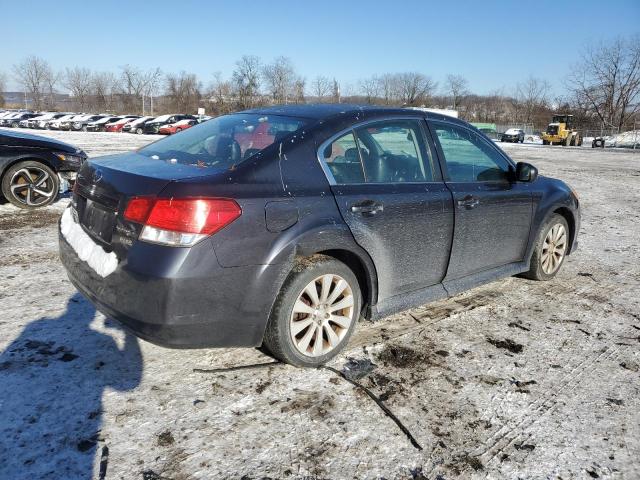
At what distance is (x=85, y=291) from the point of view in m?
2.90

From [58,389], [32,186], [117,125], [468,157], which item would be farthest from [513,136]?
[58,389]

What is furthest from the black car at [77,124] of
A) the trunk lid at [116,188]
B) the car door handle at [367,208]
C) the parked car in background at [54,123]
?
the car door handle at [367,208]

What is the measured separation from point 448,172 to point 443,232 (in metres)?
0.48

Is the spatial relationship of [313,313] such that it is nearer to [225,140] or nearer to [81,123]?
[225,140]

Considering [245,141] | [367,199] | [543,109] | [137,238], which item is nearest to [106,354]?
[137,238]

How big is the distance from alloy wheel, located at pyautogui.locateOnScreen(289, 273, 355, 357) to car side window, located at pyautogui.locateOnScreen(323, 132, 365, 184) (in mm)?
621

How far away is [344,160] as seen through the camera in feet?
10.2

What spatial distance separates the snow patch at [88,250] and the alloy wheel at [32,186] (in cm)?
468

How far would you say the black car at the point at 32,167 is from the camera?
705cm

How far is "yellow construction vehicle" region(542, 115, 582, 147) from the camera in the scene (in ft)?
144

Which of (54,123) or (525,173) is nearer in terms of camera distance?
(525,173)

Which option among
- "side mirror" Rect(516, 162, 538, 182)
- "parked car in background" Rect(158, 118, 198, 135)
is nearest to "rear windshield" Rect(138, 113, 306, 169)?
"side mirror" Rect(516, 162, 538, 182)

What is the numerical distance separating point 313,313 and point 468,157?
6.32ft

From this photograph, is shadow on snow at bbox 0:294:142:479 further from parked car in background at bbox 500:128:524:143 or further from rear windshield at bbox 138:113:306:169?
parked car in background at bbox 500:128:524:143
